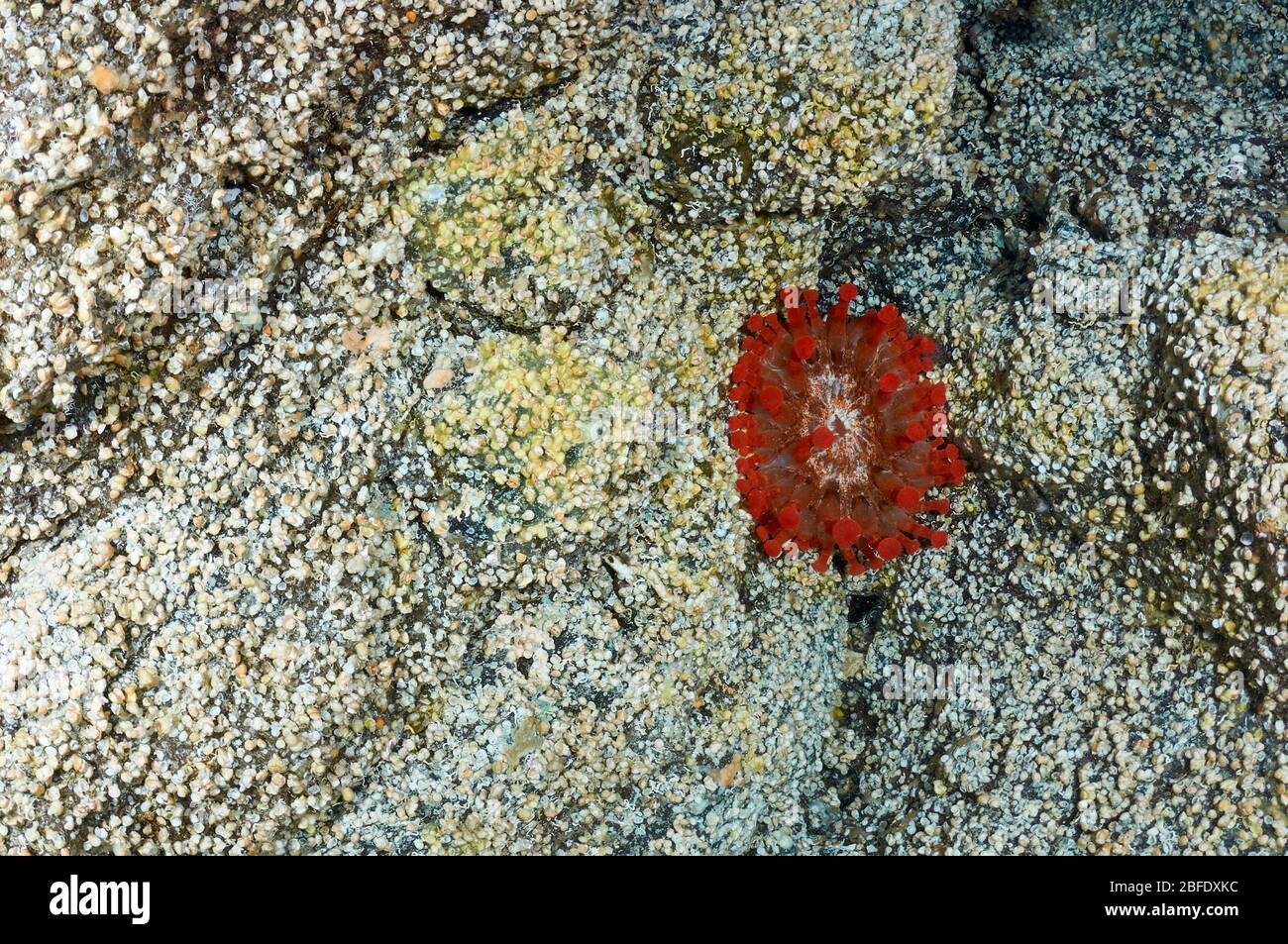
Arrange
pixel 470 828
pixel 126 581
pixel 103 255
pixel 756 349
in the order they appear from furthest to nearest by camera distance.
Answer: pixel 756 349 < pixel 470 828 < pixel 126 581 < pixel 103 255

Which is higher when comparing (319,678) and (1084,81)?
(1084,81)

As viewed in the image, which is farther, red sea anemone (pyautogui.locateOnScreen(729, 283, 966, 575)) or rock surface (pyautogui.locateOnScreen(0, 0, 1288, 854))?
red sea anemone (pyautogui.locateOnScreen(729, 283, 966, 575))

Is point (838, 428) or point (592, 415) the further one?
point (838, 428)

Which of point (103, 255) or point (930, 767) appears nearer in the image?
point (103, 255)

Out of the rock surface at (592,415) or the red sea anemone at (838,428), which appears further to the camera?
the red sea anemone at (838,428)

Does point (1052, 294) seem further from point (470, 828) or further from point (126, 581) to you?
point (126, 581)

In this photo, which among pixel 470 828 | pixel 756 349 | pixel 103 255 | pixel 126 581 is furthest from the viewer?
pixel 756 349

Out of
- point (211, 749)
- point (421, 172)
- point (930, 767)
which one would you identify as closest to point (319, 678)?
point (211, 749)

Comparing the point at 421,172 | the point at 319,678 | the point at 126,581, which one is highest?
the point at 421,172
